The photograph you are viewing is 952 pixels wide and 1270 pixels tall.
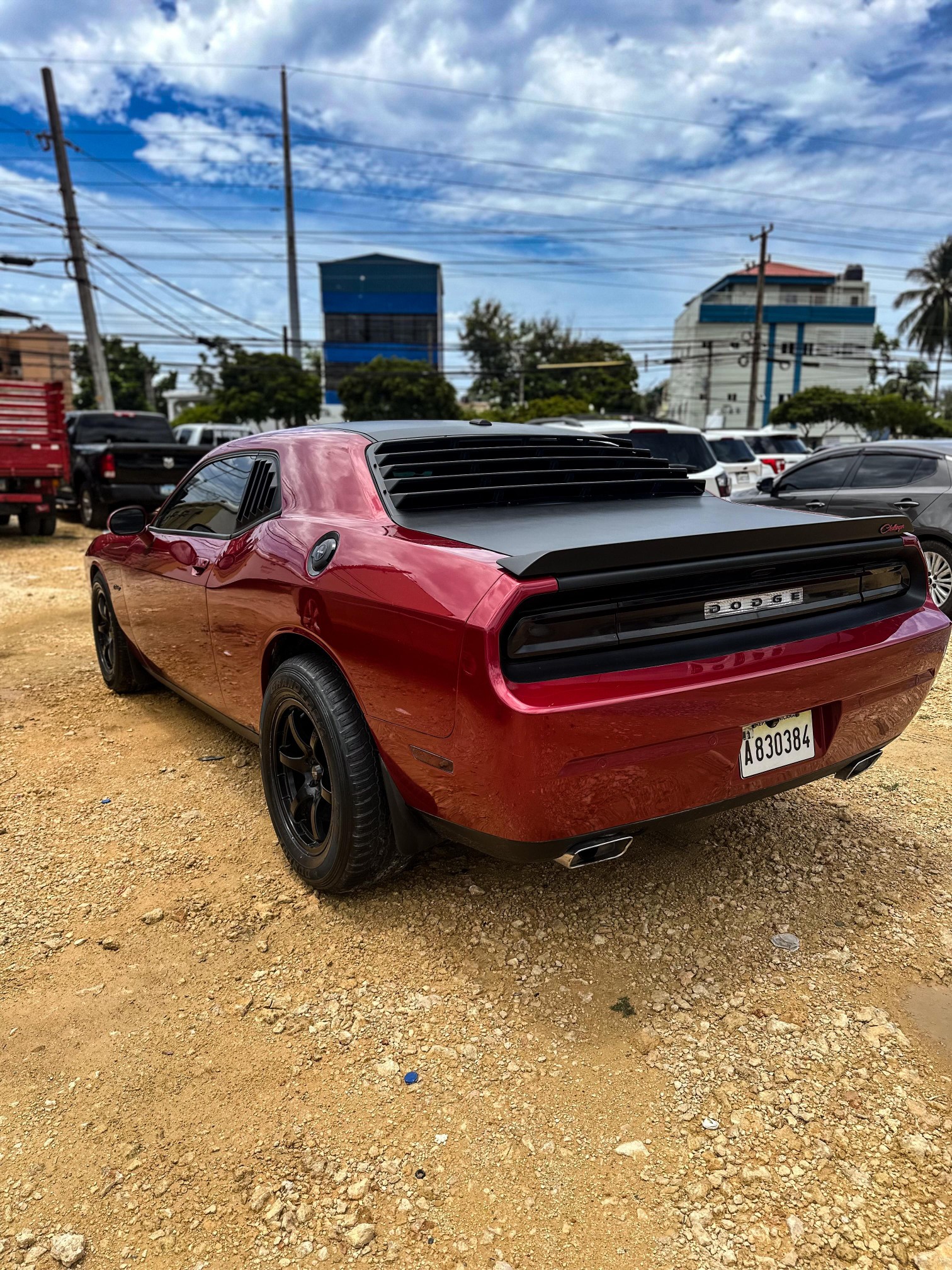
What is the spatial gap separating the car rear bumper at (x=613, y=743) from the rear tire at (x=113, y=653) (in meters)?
3.12

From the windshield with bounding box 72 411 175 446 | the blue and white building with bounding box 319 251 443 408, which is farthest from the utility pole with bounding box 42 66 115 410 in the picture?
the blue and white building with bounding box 319 251 443 408

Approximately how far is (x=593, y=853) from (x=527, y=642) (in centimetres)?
60

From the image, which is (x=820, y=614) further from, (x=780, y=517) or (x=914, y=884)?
(x=914, y=884)

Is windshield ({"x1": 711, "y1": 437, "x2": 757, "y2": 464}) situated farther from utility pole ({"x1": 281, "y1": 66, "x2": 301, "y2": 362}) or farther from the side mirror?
utility pole ({"x1": 281, "y1": 66, "x2": 301, "y2": 362})

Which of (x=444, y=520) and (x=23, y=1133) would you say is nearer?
(x=23, y=1133)

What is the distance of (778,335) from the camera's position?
234 ft

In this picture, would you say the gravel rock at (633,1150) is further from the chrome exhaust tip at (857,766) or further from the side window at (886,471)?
the side window at (886,471)

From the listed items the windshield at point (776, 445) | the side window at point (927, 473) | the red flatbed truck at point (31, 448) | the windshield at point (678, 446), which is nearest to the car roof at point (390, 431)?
the side window at point (927, 473)

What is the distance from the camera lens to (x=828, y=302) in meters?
72.8

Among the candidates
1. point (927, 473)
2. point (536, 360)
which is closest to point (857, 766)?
point (927, 473)

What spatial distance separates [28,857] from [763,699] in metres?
2.78

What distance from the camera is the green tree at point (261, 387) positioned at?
1709 inches

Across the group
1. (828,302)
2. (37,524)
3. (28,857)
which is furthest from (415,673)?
(828,302)

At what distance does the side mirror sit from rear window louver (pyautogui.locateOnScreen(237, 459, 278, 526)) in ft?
3.59
